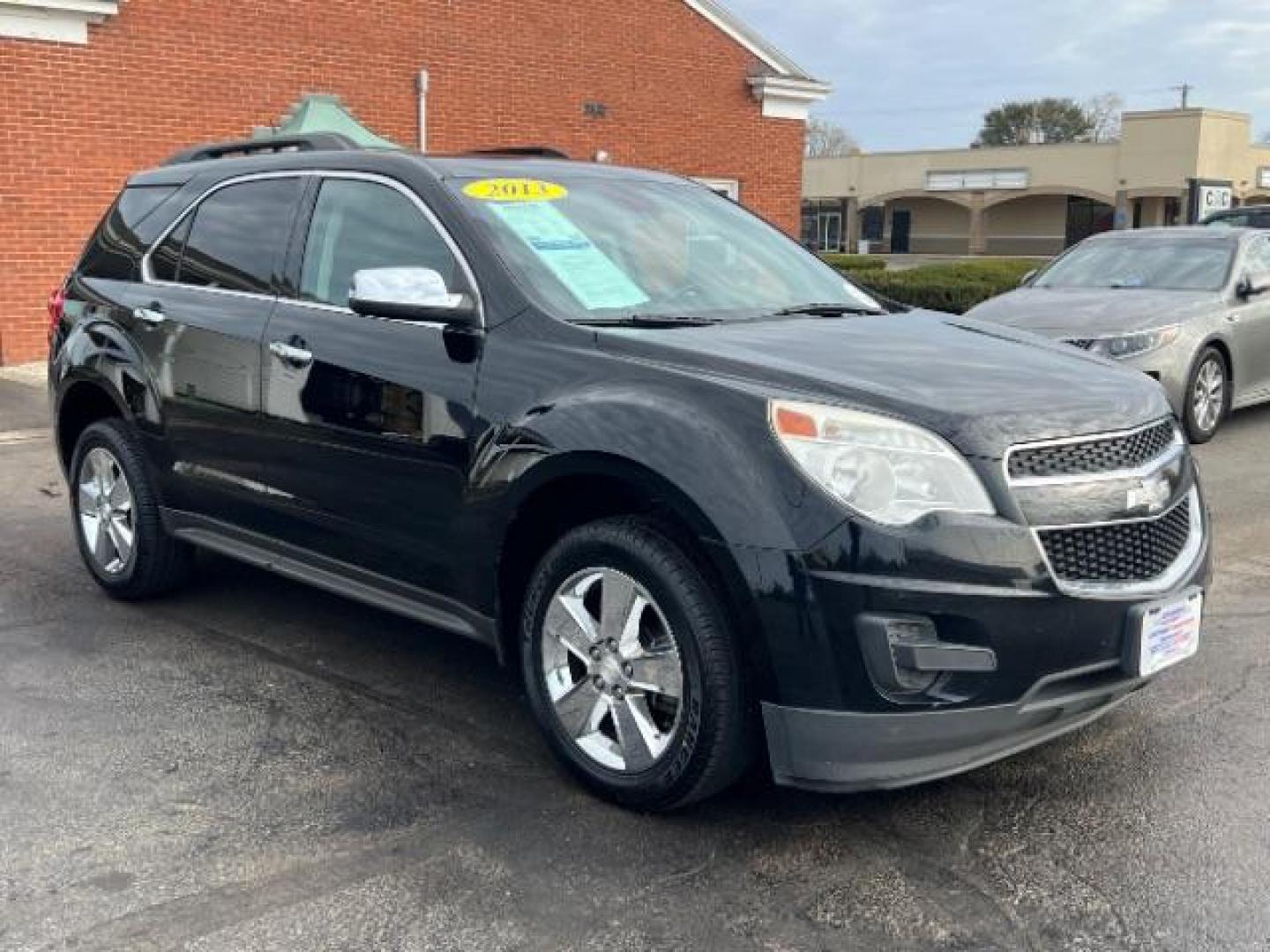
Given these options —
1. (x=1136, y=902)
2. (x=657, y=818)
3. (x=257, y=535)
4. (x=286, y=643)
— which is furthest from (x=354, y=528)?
(x=1136, y=902)

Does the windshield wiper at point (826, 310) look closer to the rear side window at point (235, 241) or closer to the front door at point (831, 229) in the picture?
the rear side window at point (235, 241)

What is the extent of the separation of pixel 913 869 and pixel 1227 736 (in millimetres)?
1423

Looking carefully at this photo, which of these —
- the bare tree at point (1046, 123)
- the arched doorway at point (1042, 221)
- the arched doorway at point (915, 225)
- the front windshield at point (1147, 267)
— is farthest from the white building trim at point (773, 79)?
the bare tree at point (1046, 123)

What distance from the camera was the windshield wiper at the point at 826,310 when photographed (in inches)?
170

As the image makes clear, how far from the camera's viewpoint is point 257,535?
Result: 480 centimetres

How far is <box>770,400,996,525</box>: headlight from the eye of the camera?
10.3 ft

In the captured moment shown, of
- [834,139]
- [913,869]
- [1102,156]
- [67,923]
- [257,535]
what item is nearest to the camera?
[67,923]

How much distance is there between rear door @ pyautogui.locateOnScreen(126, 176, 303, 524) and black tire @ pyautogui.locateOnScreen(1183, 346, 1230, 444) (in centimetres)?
665

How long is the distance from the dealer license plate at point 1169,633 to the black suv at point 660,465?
13mm

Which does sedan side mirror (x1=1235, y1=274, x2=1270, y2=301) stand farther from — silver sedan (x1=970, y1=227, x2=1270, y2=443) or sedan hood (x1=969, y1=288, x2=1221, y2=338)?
sedan hood (x1=969, y1=288, x2=1221, y2=338)

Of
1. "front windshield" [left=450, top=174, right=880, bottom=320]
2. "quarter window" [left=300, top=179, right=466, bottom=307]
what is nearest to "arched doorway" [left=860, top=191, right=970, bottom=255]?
"front windshield" [left=450, top=174, right=880, bottom=320]

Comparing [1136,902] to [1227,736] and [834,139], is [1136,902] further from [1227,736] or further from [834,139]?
[834,139]

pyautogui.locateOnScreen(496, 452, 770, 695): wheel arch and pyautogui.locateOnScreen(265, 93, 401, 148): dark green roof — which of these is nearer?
pyautogui.locateOnScreen(496, 452, 770, 695): wheel arch

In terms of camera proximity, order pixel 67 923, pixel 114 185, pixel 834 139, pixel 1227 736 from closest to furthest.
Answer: pixel 67 923 < pixel 1227 736 < pixel 114 185 < pixel 834 139
